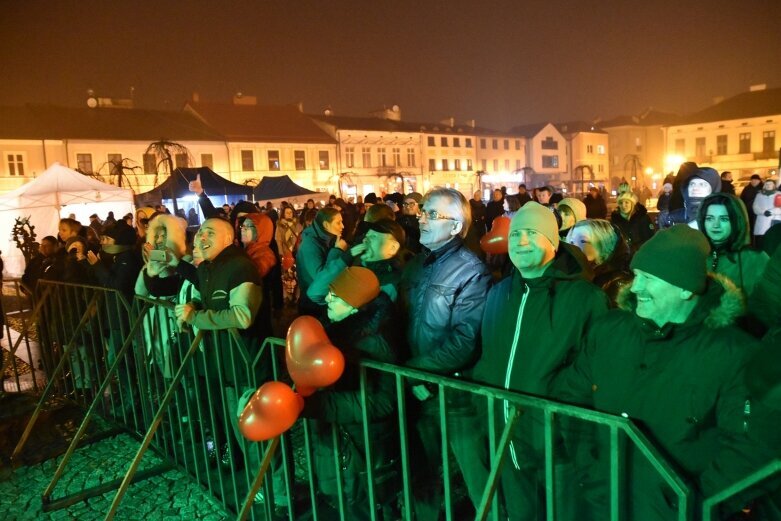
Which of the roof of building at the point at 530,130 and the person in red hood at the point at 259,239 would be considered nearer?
the person in red hood at the point at 259,239

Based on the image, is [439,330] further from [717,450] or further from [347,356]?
[717,450]

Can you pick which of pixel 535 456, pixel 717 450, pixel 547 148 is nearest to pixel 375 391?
pixel 535 456

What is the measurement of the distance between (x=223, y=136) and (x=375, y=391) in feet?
154

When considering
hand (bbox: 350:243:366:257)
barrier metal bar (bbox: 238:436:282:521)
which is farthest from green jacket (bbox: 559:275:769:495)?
hand (bbox: 350:243:366:257)

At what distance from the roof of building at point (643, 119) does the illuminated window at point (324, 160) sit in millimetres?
47001

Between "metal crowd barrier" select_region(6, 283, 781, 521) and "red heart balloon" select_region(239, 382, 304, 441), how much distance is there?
372mm

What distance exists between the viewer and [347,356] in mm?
2969

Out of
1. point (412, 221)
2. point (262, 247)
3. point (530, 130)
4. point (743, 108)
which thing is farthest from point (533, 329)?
point (530, 130)

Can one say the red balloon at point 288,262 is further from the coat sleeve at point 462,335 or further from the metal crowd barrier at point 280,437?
the coat sleeve at point 462,335

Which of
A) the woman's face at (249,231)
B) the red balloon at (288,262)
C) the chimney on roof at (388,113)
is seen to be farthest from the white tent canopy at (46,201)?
the chimney on roof at (388,113)

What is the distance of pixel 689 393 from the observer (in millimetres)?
2033

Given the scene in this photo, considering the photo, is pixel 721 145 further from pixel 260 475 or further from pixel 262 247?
pixel 260 475

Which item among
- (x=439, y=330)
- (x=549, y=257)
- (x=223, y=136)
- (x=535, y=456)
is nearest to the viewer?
(x=535, y=456)

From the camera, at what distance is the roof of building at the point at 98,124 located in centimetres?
3841
